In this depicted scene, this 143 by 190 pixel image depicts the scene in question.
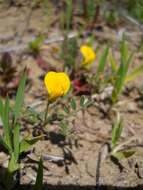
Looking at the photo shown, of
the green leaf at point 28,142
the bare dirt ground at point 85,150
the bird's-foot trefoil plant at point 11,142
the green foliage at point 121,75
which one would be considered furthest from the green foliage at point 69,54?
the green leaf at point 28,142

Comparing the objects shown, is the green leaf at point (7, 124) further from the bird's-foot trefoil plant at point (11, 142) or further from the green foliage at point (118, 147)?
the green foliage at point (118, 147)

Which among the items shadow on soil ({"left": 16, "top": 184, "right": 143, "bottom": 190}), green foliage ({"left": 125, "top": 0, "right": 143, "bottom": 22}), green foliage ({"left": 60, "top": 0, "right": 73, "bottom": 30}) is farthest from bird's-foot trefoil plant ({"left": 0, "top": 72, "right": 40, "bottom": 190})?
green foliage ({"left": 125, "top": 0, "right": 143, "bottom": 22})

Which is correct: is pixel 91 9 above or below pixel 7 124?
below

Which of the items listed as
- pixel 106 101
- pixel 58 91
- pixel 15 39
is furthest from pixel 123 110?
pixel 15 39

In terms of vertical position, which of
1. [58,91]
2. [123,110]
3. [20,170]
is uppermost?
[58,91]

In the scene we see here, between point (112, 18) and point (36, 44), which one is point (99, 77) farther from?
point (112, 18)

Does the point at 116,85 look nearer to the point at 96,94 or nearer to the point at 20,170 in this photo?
the point at 96,94

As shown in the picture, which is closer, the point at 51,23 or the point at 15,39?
the point at 15,39

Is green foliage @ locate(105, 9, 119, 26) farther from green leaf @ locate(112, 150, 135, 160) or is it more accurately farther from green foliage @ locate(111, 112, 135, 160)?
green leaf @ locate(112, 150, 135, 160)

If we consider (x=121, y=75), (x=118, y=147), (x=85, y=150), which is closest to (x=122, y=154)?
(x=118, y=147)
